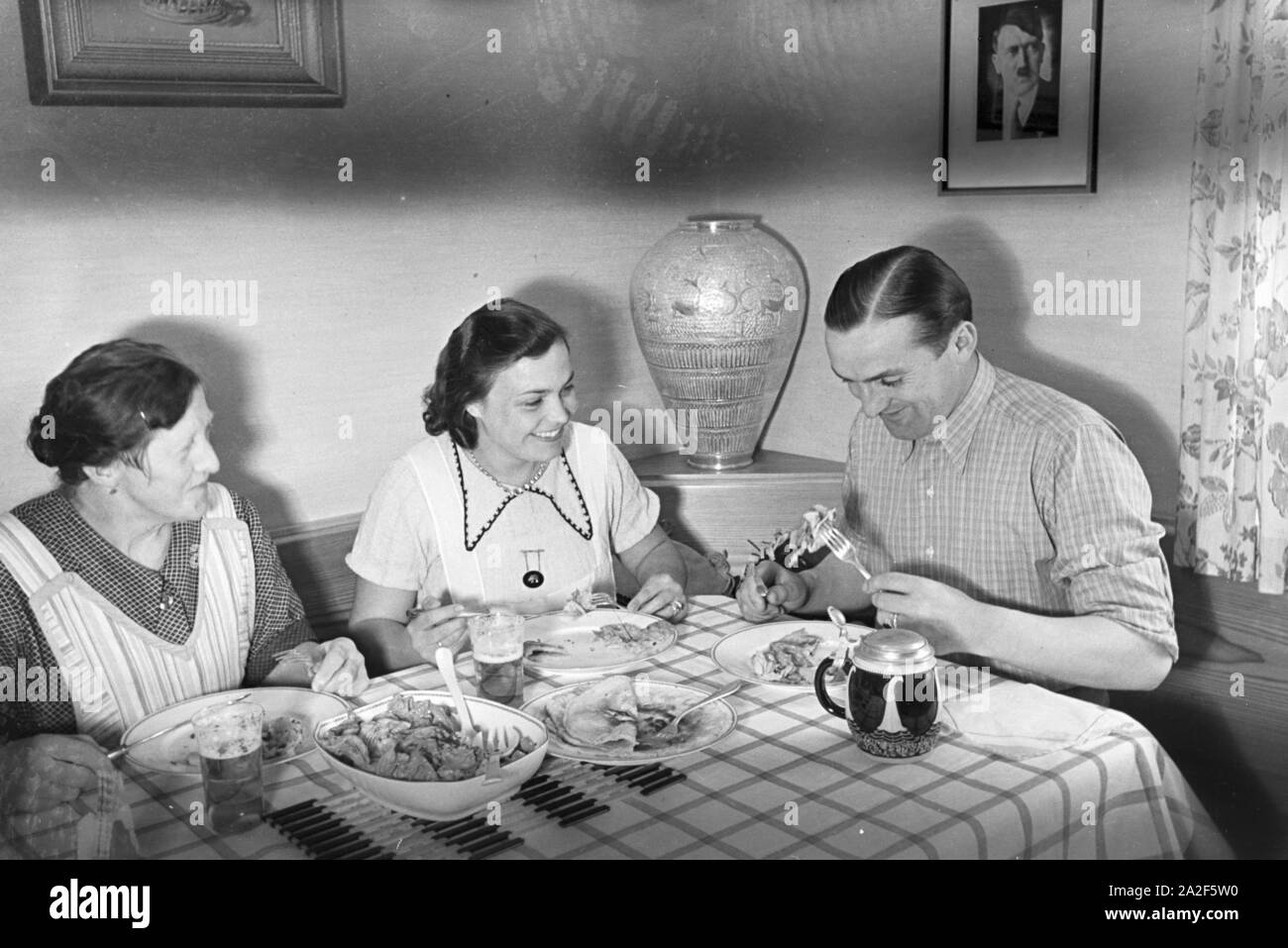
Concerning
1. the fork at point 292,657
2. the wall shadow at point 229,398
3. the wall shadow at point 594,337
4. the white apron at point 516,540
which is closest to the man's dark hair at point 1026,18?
the wall shadow at point 594,337

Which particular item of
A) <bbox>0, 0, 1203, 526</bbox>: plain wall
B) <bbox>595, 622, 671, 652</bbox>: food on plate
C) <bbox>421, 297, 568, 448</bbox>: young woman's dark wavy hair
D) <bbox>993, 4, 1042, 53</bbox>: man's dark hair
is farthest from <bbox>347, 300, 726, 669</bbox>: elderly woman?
<bbox>993, 4, 1042, 53</bbox>: man's dark hair

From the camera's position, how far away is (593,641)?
1491 millimetres

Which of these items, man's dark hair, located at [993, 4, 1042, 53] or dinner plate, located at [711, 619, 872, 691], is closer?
dinner plate, located at [711, 619, 872, 691]

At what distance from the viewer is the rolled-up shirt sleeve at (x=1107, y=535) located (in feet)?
4.45

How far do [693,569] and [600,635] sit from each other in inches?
29.1

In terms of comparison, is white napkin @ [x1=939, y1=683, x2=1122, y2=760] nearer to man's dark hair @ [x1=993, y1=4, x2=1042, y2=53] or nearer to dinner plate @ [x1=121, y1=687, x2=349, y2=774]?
dinner plate @ [x1=121, y1=687, x2=349, y2=774]

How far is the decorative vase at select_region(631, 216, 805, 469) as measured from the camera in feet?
6.97

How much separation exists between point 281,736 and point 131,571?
13.9 inches

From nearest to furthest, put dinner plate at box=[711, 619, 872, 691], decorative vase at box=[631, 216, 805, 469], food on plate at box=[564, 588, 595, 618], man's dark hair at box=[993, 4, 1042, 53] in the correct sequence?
1. dinner plate at box=[711, 619, 872, 691]
2. food on plate at box=[564, 588, 595, 618]
3. man's dark hair at box=[993, 4, 1042, 53]
4. decorative vase at box=[631, 216, 805, 469]

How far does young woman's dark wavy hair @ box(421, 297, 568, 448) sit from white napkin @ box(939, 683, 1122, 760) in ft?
2.72

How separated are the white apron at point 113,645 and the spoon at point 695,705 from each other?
0.62 m

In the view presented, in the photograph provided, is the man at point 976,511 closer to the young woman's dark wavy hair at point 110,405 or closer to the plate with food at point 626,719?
the plate with food at point 626,719
